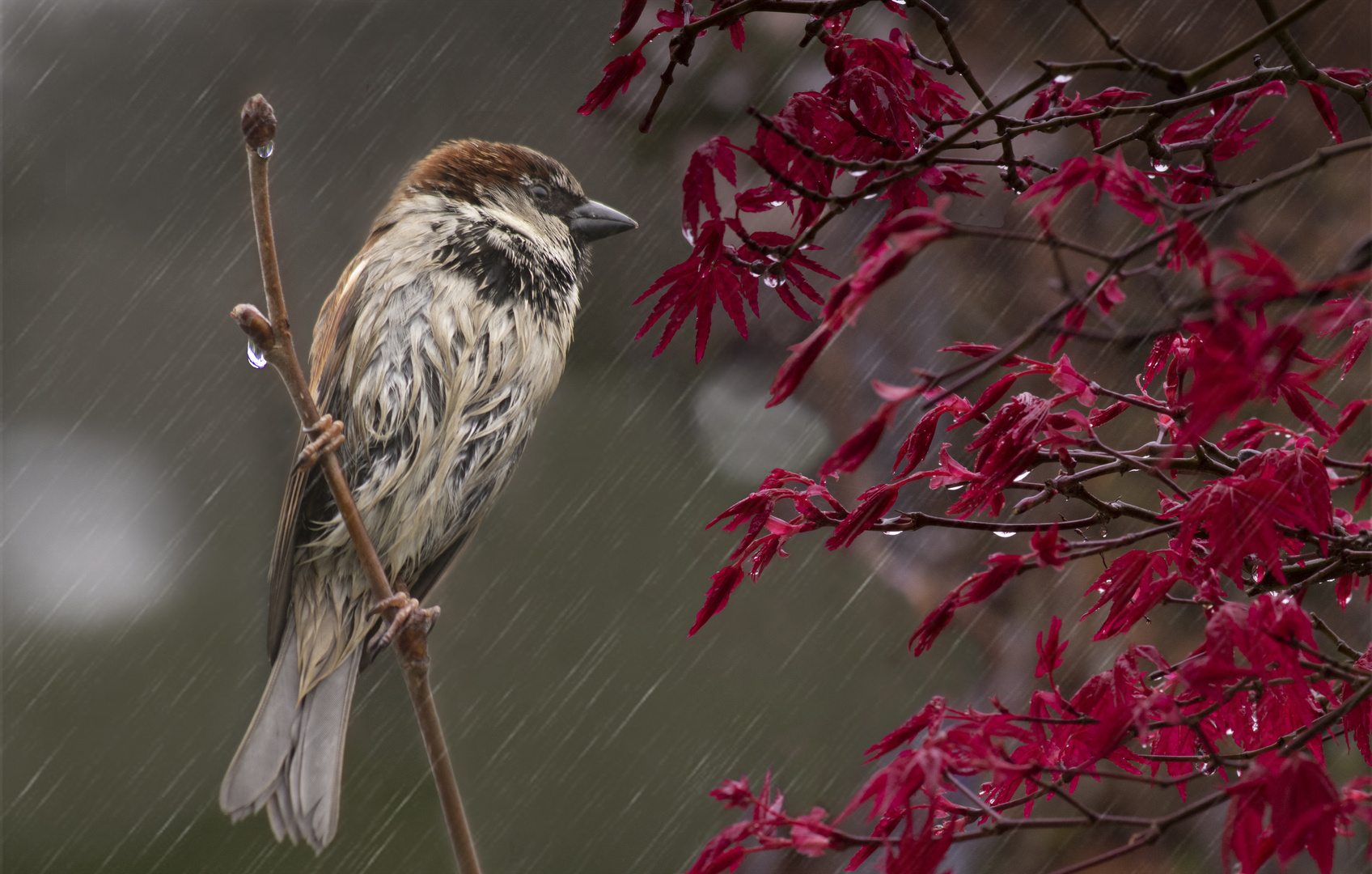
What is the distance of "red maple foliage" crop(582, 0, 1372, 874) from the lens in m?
0.65

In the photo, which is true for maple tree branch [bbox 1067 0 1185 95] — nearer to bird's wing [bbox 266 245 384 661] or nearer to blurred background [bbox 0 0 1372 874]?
blurred background [bbox 0 0 1372 874]

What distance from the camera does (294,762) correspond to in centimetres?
167

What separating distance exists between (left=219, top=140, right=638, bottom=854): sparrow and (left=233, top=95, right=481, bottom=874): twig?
20.3 inches

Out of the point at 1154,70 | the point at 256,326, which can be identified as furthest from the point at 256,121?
the point at 1154,70

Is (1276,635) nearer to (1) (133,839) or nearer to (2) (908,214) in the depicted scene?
(2) (908,214)

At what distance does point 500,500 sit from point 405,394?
3.63ft

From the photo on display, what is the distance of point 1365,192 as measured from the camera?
5.60ft

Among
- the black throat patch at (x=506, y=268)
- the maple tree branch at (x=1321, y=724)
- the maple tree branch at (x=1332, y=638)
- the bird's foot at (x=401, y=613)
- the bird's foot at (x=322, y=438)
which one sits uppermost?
the black throat patch at (x=506, y=268)

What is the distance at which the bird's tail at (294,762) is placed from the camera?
5.32 feet

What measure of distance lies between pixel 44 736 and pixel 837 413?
225 cm

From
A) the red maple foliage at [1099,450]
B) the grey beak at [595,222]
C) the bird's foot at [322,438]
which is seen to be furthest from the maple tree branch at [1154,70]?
the grey beak at [595,222]

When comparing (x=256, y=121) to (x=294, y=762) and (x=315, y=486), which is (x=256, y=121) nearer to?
(x=315, y=486)

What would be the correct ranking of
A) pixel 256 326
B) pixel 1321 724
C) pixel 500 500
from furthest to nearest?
pixel 500 500, pixel 256 326, pixel 1321 724

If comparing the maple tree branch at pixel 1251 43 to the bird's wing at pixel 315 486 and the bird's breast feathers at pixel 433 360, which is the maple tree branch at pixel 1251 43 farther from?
the bird's wing at pixel 315 486
